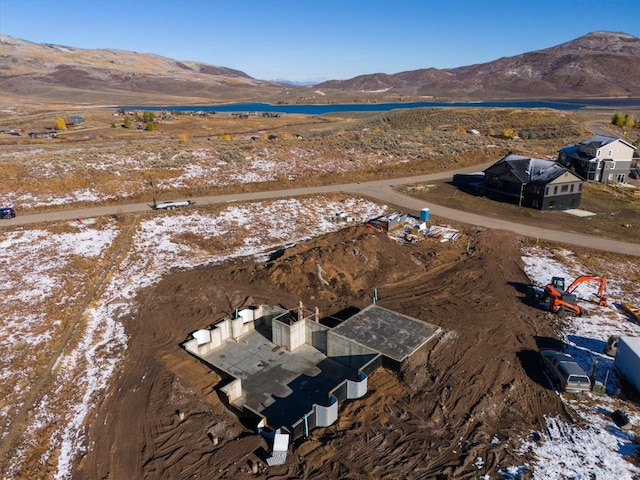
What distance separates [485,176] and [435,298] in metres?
28.4

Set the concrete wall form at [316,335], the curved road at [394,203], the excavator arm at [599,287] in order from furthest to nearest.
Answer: the curved road at [394,203] < the excavator arm at [599,287] < the concrete wall form at [316,335]

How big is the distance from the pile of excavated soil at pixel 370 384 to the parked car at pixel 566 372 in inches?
24.2

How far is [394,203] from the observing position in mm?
45594

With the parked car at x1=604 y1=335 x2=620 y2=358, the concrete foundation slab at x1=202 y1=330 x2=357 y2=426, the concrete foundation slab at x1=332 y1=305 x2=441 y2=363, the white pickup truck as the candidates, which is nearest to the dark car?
the white pickup truck

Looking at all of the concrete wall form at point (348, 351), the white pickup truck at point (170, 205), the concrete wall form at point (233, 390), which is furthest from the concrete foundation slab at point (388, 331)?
the white pickup truck at point (170, 205)

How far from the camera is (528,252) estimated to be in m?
33.3

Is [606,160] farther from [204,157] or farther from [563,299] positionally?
[204,157]

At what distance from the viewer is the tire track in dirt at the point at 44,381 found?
16056 mm

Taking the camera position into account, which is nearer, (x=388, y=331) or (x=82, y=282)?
(x=388, y=331)

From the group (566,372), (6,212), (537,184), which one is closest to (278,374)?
(566,372)

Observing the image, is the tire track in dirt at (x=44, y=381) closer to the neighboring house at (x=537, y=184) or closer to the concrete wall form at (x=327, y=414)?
the concrete wall form at (x=327, y=414)

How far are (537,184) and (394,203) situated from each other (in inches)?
584

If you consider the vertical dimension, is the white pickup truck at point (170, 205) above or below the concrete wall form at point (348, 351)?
above

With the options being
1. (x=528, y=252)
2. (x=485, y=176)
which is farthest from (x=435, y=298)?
(x=485, y=176)
